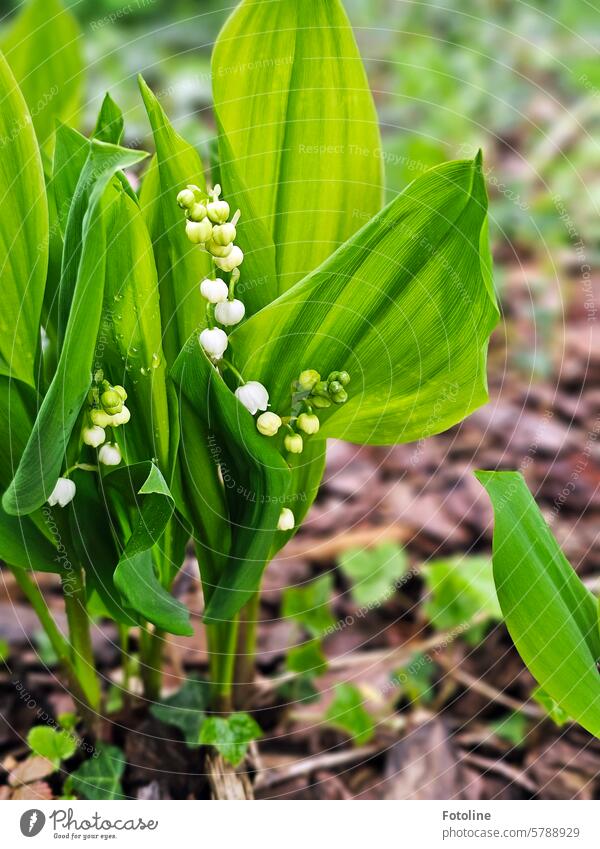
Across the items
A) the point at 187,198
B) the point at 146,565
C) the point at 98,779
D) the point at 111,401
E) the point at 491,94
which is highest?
the point at 491,94

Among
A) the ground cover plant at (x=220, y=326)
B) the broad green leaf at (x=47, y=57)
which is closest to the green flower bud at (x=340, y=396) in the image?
the ground cover plant at (x=220, y=326)

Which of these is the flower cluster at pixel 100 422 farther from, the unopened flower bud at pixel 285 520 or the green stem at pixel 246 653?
the green stem at pixel 246 653

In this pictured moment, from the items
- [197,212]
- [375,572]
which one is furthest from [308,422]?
[375,572]

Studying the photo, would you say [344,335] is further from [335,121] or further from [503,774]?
[503,774]

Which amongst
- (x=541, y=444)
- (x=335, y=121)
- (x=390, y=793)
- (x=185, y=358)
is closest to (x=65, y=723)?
(x=390, y=793)

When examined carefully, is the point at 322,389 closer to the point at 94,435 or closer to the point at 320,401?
the point at 320,401

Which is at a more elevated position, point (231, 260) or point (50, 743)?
point (231, 260)
